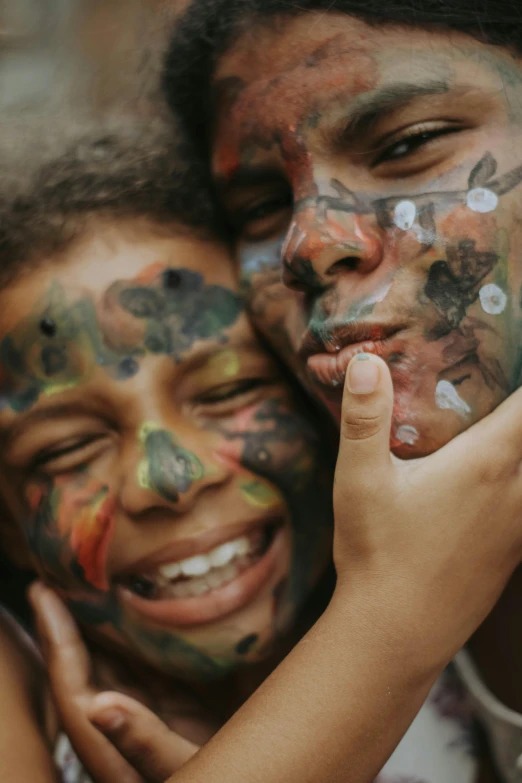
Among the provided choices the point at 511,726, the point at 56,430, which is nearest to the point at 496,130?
the point at 56,430

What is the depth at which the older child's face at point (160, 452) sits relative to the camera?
3.19 ft

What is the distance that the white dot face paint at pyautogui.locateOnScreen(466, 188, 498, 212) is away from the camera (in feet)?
2.73

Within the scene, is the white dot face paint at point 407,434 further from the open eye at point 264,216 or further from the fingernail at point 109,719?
the fingernail at point 109,719

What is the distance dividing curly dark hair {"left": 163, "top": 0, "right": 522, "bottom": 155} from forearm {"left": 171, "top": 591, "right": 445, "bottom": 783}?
1.99 feet

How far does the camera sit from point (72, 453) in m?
1.01

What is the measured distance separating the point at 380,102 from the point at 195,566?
0.57 meters

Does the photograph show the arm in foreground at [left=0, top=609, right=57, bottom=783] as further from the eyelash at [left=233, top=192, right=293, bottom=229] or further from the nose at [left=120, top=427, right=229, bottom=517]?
the eyelash at [left=233, top=192, right=293, bottom=229]

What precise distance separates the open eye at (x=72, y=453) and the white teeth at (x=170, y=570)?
161 millimetres

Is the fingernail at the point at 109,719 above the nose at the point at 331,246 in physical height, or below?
below

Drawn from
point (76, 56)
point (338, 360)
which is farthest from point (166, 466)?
point (76, 56)

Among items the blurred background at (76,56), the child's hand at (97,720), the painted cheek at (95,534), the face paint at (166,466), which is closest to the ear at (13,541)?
the child's hand at (97,720)

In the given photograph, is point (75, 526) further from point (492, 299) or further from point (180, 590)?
point (492, 299)

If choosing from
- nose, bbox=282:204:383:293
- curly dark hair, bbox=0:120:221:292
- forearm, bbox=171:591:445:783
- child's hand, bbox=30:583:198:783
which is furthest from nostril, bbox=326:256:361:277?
child's hand, bbox=30:583:198:783

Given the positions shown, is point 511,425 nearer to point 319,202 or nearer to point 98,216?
point 319,202
